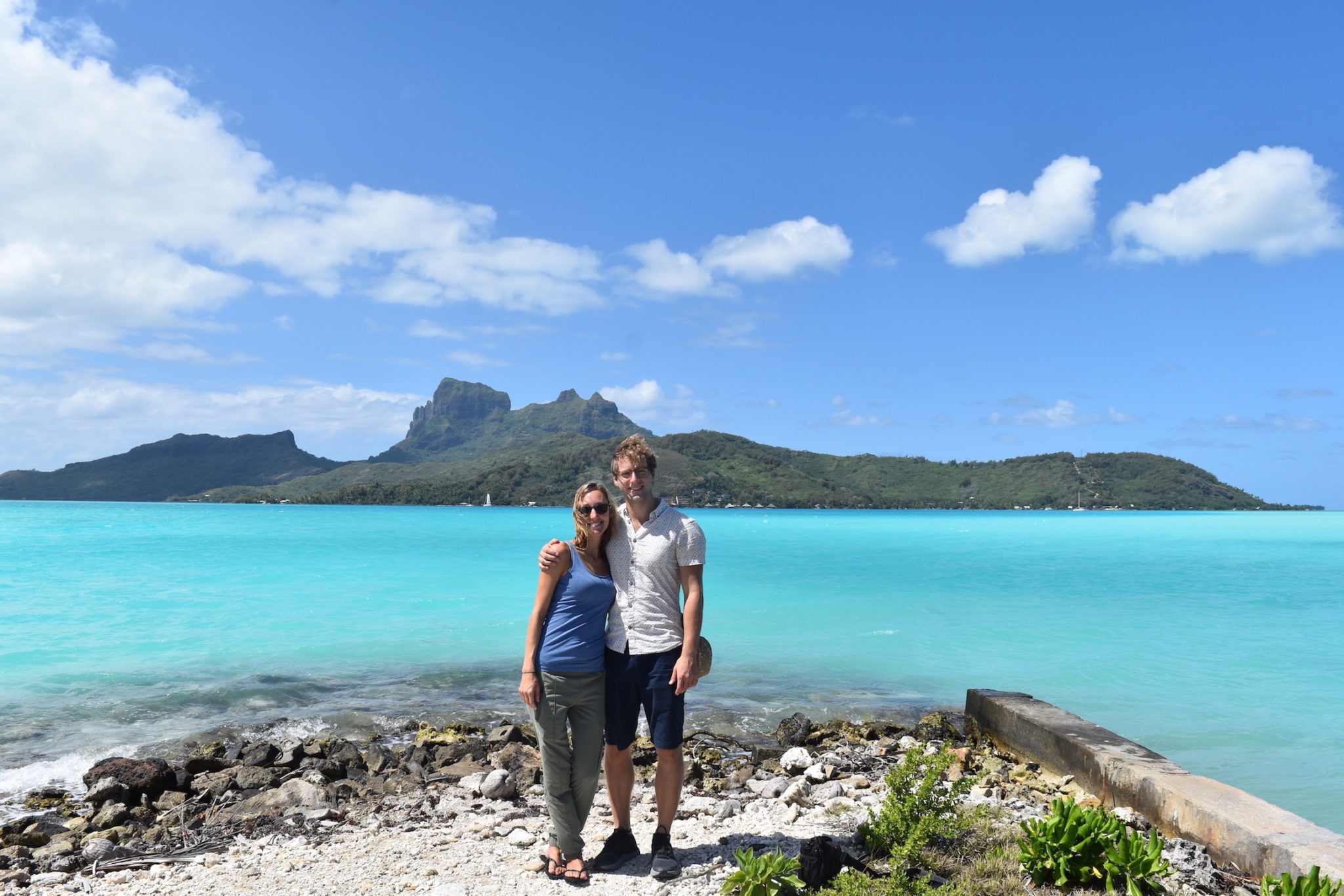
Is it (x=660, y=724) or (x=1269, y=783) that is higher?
(x=660, y=724)

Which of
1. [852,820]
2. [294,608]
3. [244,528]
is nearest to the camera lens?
[852,820]

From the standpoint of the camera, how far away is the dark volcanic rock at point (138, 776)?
6652mm

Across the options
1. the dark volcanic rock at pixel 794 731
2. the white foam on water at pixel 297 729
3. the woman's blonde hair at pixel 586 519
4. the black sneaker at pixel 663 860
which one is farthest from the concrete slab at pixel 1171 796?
the white foam on water at pixel 297 729

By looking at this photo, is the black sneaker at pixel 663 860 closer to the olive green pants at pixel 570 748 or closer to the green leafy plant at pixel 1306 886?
the olive green pants at pixel 570 748

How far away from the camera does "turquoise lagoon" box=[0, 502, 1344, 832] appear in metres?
10.1

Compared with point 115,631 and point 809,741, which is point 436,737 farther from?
point 115,631

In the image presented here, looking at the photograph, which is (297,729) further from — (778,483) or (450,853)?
(778,483)

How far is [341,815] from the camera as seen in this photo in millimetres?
5980

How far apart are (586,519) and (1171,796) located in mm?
4289

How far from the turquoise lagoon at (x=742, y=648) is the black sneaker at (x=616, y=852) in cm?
484

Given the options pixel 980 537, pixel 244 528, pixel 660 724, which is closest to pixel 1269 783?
pixel 660 724

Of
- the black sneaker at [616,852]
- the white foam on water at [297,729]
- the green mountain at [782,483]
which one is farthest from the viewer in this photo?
the green mountain at [782,483]

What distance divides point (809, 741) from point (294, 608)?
1822cm

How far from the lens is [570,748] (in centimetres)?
480
